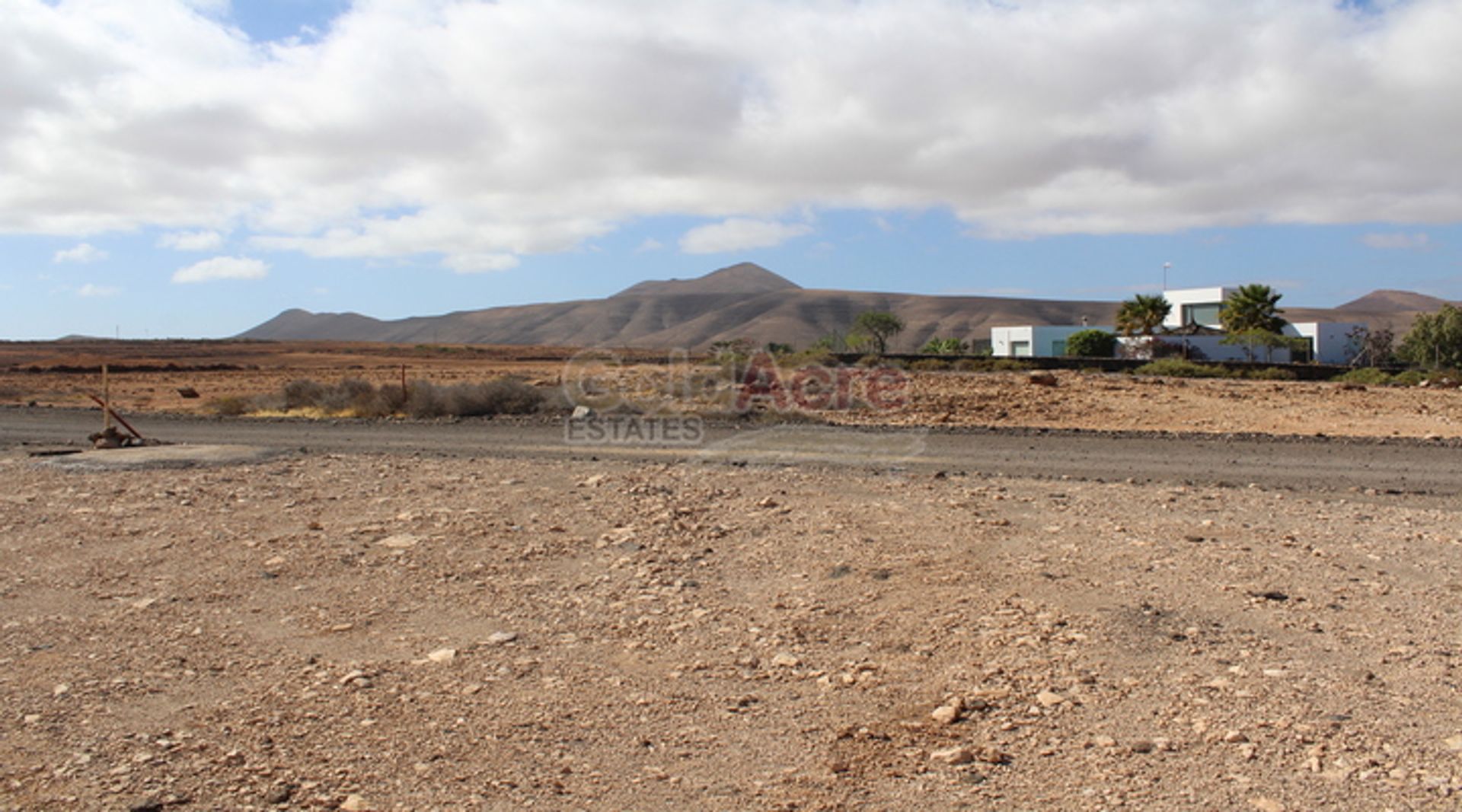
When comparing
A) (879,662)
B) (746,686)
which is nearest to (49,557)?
Result: (746,686)

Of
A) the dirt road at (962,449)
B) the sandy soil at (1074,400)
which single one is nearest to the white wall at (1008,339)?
the sandy soil at (1074,400)

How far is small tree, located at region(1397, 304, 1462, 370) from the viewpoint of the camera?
65.3 meters

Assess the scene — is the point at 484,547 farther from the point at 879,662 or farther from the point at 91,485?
the point at 91,485

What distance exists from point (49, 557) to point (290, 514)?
6.35 ft

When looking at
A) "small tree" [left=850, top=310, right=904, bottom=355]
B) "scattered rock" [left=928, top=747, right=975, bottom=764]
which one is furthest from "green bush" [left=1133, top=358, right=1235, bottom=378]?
"small tree" [left=850, top=310, right=904, bottom=355]

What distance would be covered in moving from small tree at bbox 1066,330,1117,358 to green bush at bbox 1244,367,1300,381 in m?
27.3

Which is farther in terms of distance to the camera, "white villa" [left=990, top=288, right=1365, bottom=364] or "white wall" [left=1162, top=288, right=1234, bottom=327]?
"white wall" [left=1162, top=288, right=1234, bottom=327]

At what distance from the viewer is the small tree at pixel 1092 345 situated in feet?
223

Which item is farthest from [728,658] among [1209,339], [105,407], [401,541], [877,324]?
[877,324]

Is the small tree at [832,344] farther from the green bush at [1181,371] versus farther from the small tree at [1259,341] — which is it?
the small tree at [1259,341]

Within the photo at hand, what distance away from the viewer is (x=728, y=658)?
525 centimetres

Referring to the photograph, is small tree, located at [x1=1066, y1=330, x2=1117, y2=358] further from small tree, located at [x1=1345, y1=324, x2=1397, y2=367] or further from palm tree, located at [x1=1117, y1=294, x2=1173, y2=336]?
small tree, located at [x1=1345, y1=324, x2=1397, y2=367]

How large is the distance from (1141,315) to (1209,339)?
6562mm

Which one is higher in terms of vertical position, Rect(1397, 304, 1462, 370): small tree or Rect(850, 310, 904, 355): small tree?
Rect(850, 310, 904, 355): small tree
